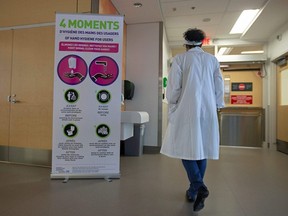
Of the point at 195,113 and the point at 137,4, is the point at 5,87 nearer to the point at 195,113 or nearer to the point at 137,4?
the point at 137,4

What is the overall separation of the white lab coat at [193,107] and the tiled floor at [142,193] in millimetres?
523

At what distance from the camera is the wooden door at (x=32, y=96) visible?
3344 mm

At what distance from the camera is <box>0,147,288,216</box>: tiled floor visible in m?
1.88

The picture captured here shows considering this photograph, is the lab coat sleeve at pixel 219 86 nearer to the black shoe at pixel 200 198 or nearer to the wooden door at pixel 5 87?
the black shoe at pixel 200 198

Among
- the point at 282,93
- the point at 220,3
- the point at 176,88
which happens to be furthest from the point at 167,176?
the point at 282,93

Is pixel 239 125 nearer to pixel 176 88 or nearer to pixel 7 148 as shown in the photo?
pixel 176 88

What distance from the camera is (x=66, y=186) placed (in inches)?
95.8

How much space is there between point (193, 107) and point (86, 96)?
1.34m

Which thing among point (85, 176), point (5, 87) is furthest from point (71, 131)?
point (5, 87)

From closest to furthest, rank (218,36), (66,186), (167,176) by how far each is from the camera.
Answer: (66,186), (167,176), (218,36)

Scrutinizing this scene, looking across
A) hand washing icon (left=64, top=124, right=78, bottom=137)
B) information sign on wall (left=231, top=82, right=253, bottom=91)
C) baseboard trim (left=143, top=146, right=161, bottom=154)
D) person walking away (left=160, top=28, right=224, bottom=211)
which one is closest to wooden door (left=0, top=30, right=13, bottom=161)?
hand washing icon (left=64, top=124, right=78, bottom=137)

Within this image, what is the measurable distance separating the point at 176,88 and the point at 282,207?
1.44 meters

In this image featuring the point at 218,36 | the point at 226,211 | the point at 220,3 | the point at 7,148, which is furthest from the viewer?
the point at 218,36

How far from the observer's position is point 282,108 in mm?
5156
